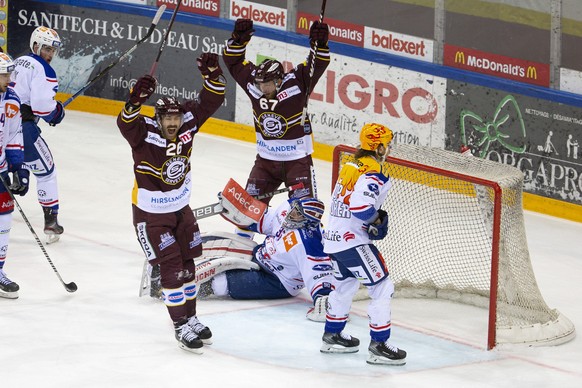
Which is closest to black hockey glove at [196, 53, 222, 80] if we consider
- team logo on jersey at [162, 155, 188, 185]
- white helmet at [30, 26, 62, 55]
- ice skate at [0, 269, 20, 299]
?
team logo on jersey at [162, 155, 188, 185]

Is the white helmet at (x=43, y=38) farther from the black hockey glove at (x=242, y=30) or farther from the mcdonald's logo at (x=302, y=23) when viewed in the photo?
the mcdonald's logo at (x=302, y=23)

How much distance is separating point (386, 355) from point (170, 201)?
148 centimetres

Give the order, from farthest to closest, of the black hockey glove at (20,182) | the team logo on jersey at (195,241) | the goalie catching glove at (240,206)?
the goalie catching glove at (240,206) → the black hockey glove at (20,182) → the team logo on jersey at (195,241)

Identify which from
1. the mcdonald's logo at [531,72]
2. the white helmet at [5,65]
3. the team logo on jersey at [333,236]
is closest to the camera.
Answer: the team logo on jersey at [333,236]

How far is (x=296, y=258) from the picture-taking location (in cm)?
786

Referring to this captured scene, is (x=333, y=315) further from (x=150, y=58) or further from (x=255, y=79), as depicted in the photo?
(x=150, y=58)

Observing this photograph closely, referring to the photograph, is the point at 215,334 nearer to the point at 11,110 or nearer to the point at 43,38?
the point at 11,110

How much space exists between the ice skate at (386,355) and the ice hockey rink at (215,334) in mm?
57

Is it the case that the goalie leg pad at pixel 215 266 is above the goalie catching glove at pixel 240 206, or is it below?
below

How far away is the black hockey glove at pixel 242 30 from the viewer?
8.51m

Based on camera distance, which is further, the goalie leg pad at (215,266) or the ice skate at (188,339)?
the goalie leg pad at (215,266)

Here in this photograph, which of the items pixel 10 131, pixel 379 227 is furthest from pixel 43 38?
pixel 379 227

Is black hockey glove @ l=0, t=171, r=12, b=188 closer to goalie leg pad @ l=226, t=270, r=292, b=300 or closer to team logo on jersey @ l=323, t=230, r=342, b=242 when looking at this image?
goalie leg pad @ l=226, t=270, r=292, b=300

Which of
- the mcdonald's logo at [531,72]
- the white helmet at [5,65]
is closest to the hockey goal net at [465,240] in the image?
the white helmet at [5,65]
